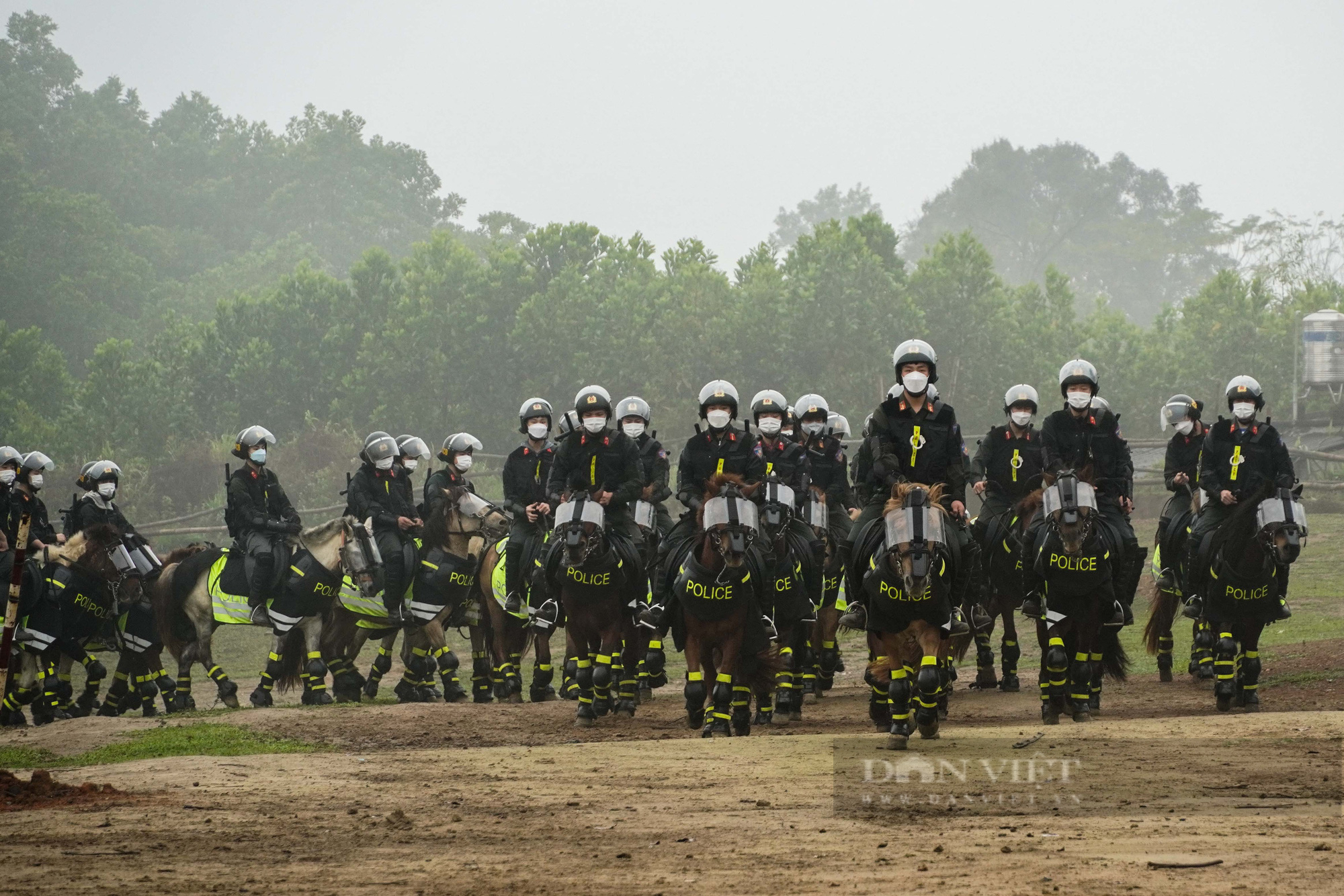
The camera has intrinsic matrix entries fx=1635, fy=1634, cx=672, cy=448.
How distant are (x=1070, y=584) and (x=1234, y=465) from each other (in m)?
2.89

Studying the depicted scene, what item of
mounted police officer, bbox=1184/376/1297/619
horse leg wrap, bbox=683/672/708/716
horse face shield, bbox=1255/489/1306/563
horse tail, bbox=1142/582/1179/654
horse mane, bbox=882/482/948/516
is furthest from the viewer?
horse tail, bbox=1142/582/1179/654

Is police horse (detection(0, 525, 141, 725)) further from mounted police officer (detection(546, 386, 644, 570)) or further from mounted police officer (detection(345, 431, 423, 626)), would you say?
mounted police officer (detection(546, 386, 644, 570))

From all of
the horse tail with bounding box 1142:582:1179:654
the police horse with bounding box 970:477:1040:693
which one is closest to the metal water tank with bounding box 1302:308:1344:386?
the horse tail with bounding box 1142:582:1179:654

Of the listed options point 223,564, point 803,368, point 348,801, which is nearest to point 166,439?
point 803,368

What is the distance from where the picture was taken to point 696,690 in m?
13.6

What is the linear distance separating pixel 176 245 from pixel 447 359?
35820 mm

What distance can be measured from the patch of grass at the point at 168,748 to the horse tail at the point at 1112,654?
688 centimetres

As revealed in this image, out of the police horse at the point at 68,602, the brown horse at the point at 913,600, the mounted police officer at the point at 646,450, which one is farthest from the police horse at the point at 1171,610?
the police horse at the point at 68,602

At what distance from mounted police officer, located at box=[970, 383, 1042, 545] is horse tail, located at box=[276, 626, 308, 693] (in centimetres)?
782

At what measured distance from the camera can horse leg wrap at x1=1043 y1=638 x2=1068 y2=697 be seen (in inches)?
541

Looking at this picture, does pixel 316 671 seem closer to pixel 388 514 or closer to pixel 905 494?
pixel 388 514

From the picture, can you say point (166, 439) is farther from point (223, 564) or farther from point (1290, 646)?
point (1290, 646)

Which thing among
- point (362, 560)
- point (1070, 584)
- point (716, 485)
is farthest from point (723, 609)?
point (362, 560)

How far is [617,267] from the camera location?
5459 centimetres
